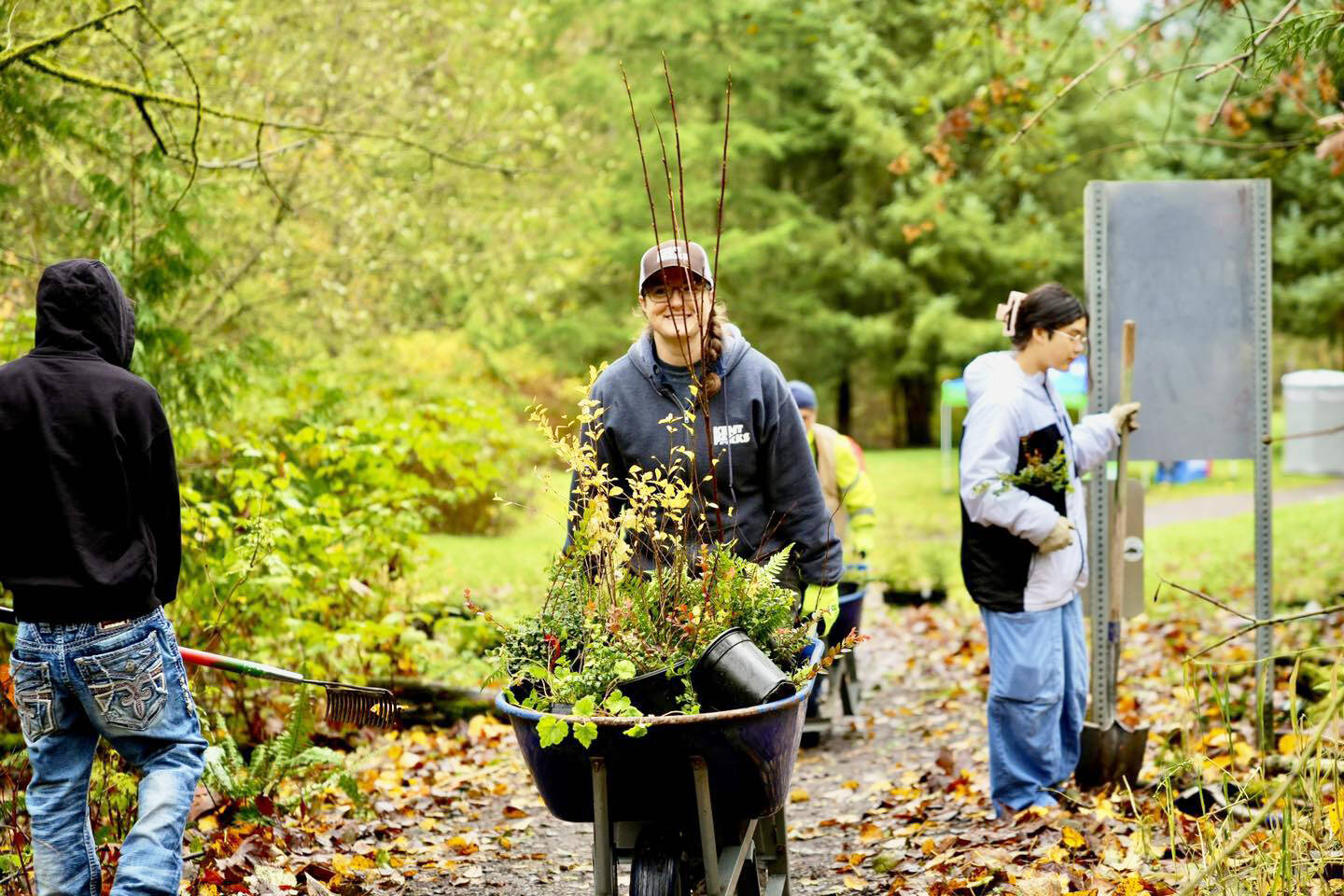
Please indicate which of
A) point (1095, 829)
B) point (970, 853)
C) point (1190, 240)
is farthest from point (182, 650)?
point (1190, 240)

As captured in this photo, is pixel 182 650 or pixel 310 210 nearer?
pixel 182 650

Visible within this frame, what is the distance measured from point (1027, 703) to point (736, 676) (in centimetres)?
231

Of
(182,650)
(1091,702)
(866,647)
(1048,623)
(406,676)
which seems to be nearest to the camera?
(182,650)

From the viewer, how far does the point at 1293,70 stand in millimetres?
7855

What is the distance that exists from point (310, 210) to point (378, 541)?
5365mm

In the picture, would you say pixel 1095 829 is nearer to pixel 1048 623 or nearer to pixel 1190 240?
pixel 1048 623

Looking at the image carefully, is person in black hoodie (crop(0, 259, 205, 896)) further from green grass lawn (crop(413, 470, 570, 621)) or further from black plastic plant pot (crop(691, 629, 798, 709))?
green grass lawn (crop(413, 470, 570, 621))

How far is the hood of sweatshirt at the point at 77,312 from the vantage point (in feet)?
11.6

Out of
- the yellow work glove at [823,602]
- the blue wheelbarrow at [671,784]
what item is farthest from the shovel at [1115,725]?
the blue wheelbarrow at [671,784]

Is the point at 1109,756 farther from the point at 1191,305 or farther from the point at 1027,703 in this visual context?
the point at 1191,305

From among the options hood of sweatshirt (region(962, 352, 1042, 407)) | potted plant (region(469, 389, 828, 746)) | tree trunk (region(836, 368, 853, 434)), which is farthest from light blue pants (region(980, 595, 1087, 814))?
tree trunk (region(836, 368, 853, 434))

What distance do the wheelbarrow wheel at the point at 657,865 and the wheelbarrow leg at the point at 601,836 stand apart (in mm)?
60

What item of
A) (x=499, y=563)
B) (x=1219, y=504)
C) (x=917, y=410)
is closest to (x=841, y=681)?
(x=499, y=563)

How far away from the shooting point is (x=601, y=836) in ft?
11.0
